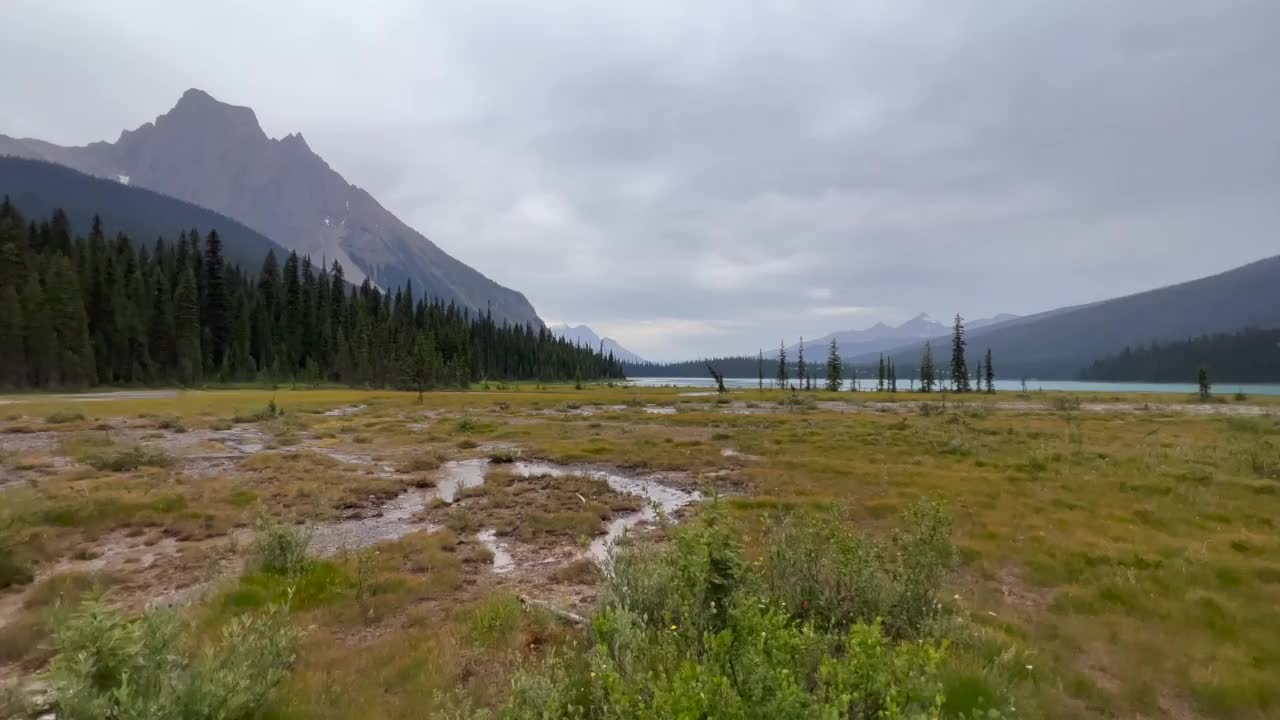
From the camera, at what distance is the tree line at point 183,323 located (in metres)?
64.8

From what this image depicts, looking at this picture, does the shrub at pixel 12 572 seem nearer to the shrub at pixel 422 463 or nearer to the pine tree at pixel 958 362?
the shrub at pixel 422 463

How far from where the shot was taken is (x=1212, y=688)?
6406 millimetres

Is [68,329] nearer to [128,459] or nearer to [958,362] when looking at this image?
[128,459]

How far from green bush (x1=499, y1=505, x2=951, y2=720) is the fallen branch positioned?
750 mm

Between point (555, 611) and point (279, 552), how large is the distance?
604 centimetres

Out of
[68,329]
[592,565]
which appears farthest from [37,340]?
[592,565]

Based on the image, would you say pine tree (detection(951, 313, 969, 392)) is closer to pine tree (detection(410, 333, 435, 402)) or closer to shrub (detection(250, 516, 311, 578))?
pine tree (detection(410, 333, 435, 402))

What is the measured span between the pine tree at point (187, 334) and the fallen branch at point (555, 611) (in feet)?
306

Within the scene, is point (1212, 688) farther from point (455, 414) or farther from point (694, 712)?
point (455, 414)

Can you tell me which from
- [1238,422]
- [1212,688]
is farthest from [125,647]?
[1238,422]

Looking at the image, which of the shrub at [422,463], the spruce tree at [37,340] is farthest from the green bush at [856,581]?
the spruce tree at [37,340]

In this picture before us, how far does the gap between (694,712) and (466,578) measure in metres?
8.85

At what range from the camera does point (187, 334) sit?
80.0m

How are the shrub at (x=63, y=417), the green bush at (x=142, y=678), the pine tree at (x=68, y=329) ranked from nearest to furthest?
the green bush at (x=142, y=678), the shrub at (x=63, y=417), the pine tree at (x=68, y=329)
